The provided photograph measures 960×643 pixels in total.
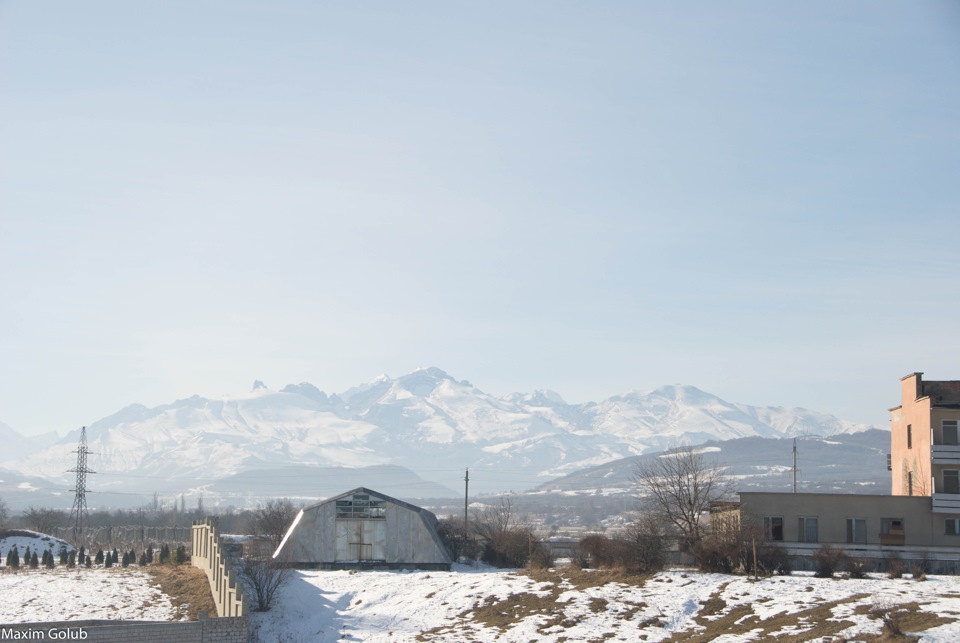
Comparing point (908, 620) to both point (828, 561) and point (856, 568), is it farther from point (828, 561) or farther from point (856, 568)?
point (828, 561)

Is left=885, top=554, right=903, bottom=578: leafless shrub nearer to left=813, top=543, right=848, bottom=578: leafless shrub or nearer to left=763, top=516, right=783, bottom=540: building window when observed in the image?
left=813, top=543, right=848, bottom=578: leafless shrub

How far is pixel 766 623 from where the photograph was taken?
40094 millimetres

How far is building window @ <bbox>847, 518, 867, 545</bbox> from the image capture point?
57.6 meters

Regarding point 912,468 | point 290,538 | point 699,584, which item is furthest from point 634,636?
point 290,538

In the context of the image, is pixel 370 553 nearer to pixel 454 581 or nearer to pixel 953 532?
pixel 454 581

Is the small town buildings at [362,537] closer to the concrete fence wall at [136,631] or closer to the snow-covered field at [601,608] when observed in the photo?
the snow-covered field at [601,608]

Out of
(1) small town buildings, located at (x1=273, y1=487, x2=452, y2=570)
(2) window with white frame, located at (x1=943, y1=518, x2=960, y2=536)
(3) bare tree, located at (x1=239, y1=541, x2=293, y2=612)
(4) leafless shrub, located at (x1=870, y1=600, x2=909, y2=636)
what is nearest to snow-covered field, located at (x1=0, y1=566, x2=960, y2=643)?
(4) leafless shrub, located at (x1=870, y1=600, x2=909, y2=636)

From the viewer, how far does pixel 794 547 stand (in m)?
57.6

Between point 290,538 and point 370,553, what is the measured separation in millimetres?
5309

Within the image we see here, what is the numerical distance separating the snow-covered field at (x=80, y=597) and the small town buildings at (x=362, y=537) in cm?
1001

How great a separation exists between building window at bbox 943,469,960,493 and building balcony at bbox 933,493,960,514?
48cm

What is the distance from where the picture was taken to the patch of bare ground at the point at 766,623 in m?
37.3

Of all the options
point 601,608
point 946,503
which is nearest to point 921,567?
point 946,503

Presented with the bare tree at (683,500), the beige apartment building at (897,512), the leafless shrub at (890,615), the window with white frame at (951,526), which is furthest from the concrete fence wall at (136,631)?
the window with white frame at (951,526)
